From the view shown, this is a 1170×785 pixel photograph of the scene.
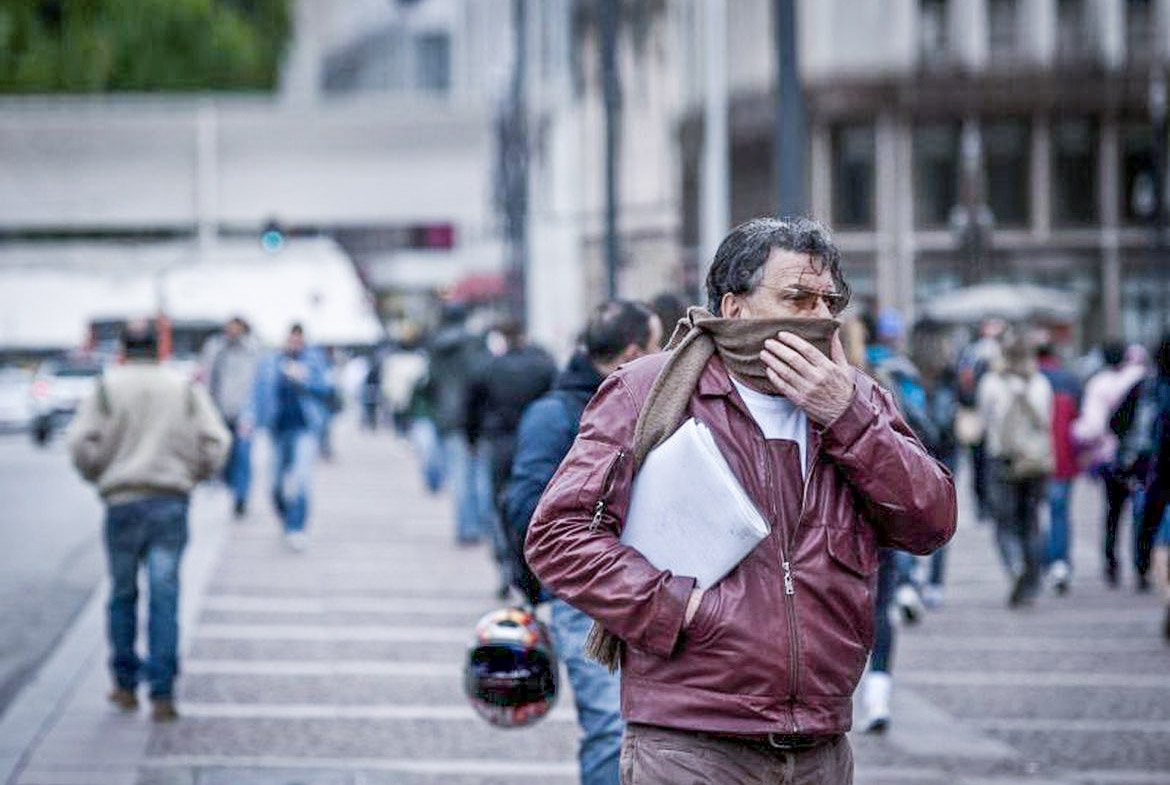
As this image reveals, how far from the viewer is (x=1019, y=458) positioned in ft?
50.6

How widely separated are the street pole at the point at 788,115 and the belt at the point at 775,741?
790cm

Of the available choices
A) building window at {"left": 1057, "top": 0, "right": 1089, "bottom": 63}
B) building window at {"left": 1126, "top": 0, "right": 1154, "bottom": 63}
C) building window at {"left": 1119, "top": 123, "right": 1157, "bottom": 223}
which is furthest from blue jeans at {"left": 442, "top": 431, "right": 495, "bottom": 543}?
building window at {"left": 1126, "top": 0, "right": 1154, "bottom": 63}

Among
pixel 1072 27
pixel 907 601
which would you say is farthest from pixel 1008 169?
pixel 907 601

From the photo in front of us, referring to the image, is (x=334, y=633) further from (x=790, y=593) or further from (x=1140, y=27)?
(x=1140, y=27)

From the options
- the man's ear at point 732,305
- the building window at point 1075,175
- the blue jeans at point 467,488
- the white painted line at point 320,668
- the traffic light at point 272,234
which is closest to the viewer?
the man's ear at point 732,305

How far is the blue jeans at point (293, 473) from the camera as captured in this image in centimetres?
1923

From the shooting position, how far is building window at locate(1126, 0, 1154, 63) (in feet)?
168

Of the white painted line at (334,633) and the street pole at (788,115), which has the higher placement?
the street pole at (788,115)

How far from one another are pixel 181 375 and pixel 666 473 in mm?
6683

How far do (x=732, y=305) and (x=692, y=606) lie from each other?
0.61 meters

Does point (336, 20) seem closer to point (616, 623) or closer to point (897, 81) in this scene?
point (897, 81)

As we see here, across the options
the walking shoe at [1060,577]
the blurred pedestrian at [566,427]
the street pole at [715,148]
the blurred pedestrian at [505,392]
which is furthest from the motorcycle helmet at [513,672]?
the street pole at [715,148]

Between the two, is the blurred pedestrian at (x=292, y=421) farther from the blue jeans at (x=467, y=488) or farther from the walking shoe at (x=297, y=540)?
the blue jeans at (x=467, y=488)

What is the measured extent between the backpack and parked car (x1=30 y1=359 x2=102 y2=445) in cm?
2944
